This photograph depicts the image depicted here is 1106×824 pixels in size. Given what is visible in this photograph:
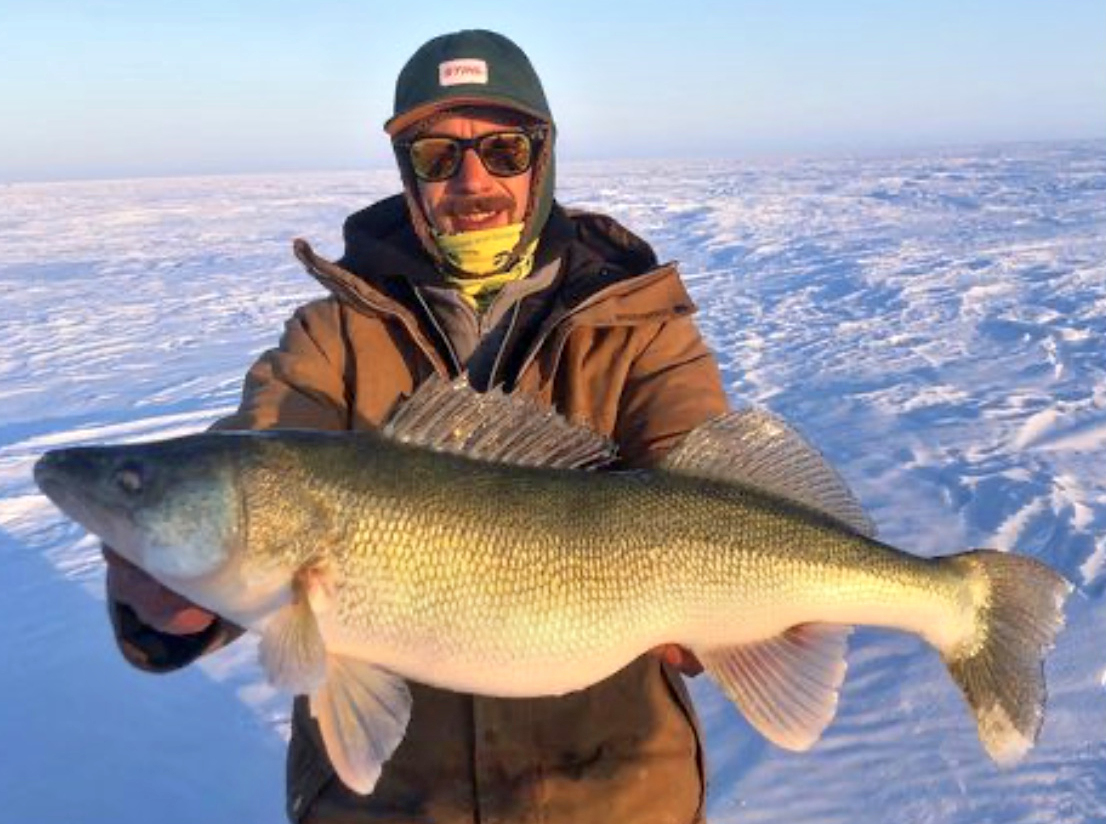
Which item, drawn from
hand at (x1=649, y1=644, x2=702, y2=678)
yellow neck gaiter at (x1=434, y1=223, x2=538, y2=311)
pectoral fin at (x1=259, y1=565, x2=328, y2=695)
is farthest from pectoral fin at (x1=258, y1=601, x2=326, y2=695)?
yellow neck gaiter at (x1=434, y1=223, x2=538, y2=311)

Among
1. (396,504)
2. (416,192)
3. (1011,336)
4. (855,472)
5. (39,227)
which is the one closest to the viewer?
(396,504)

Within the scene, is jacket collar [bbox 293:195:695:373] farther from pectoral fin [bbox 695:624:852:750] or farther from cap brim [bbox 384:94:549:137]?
pectoral fin [bbox 695:624:852:750]

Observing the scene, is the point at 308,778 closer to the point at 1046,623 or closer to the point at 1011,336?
the point at 1046,623

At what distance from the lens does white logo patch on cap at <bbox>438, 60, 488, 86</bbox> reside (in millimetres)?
2801

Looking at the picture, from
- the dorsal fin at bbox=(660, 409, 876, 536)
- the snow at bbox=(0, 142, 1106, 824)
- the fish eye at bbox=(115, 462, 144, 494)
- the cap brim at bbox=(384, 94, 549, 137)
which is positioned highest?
the cap brim at bbox=(384, 94, 549, 137)

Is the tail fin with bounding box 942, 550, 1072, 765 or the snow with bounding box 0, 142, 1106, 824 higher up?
the tail fin with bounding box 942, 550, 1072, 765

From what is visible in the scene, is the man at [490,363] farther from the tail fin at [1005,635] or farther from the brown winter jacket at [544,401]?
the tail fin at [1005,635]

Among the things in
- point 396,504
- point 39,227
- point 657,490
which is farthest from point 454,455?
point 39,227

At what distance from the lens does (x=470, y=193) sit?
2789 mm

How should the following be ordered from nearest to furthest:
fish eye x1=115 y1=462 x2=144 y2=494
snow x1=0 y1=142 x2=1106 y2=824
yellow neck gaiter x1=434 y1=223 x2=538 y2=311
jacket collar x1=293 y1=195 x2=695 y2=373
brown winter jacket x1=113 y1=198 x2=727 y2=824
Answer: fish eye x1=115 y1=462 x2=144 y2=494 → brown winter jacket x1=113 y1=198 x2=727 y2=824 → jacket collar x1=293 y1=195 x2=695 y2=373 → yellow neck gaiter x1=434 y1=223 x2=538 y2=311 → snow x1=0 y1=142 x2=1106 y2=824

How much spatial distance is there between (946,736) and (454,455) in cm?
261

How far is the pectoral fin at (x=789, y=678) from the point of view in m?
2.35

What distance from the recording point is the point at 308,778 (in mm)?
2463

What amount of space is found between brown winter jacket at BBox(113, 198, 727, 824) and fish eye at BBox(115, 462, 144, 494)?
1.02 feet
